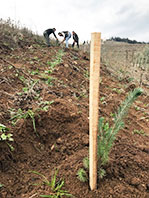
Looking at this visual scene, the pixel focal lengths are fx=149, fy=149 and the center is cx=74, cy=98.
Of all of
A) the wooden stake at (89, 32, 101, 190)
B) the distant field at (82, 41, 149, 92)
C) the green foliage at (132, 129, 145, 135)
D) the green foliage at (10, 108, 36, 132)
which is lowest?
the green foliage at (132, 129, 145, 135)

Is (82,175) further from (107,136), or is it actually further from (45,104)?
(45,104)

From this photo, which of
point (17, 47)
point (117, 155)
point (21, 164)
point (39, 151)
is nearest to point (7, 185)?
point (21, 164)

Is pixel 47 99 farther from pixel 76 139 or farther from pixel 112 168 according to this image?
pixel 112 168

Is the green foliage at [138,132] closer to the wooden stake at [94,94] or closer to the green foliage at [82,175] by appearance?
the green foliage at [82,175]

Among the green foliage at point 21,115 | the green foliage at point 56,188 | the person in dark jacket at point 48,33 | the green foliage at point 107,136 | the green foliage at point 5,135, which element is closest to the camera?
the green foliage at point 107,136

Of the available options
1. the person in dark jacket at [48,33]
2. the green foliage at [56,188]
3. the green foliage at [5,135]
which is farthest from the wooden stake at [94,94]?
the person in dark jacket at [48,33]

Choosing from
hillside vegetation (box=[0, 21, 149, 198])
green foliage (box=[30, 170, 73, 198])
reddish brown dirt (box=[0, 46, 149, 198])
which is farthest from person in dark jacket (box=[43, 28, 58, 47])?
green foliage (box=[30, 170, 73, 198])

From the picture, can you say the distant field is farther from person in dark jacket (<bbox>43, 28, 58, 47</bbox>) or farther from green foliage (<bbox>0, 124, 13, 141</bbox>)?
person in dark jacket (<bbox>43, 28, 58, 47</bbox>)

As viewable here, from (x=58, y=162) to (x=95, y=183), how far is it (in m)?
0.60

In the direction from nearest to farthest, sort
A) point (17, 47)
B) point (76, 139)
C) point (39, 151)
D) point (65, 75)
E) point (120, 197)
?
1. point (120, 197)
2. point (39, 151)
3. point (76, 139)
4. point (65, 75)
5. point (17, 47)

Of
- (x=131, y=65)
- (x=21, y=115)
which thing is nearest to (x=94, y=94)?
(x=21, y=115)

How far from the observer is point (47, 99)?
2541 mm

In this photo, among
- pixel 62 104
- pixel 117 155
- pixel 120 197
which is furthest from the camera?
pixel 62 104

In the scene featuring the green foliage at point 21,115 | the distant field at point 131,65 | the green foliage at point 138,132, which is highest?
the distant field at point 131,65
